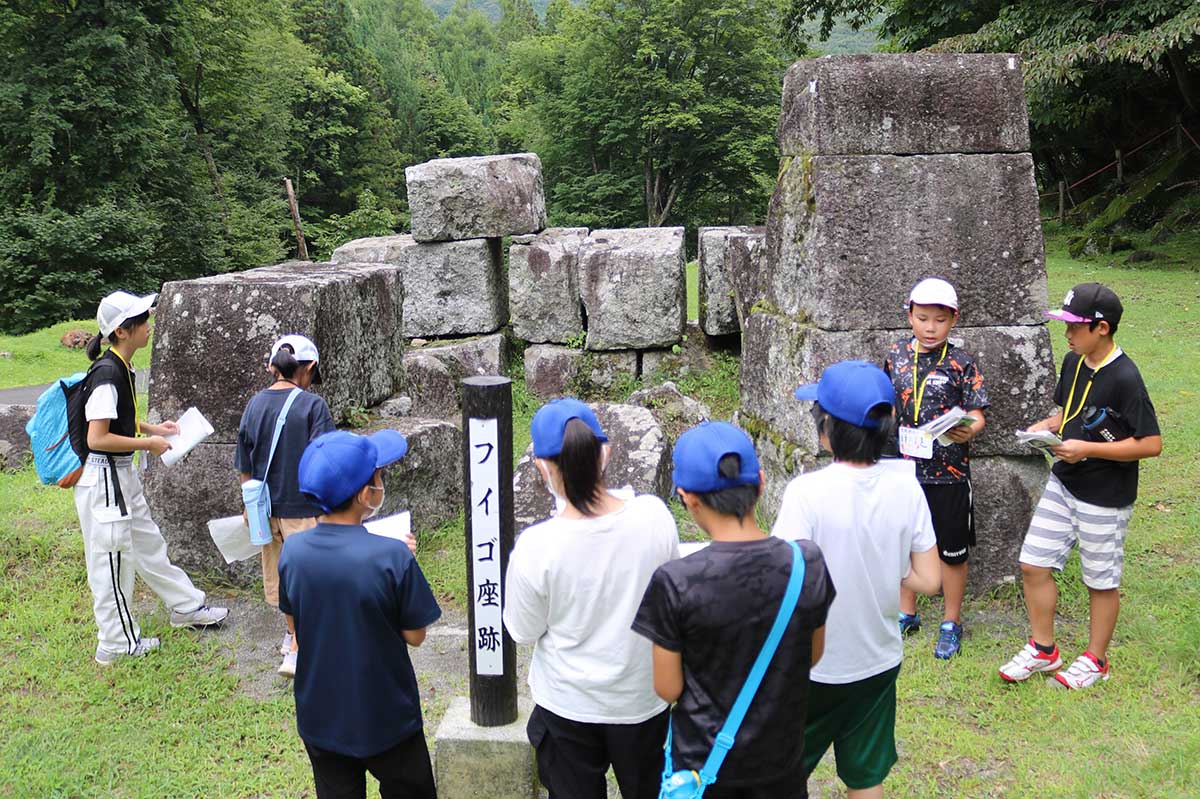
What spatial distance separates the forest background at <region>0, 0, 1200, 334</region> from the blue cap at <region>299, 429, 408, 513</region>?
1308cm

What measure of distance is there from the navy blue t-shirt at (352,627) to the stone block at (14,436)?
673 cm

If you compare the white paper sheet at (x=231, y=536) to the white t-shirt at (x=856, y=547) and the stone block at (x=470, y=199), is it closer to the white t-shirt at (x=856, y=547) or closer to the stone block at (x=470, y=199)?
the white t-shirt at (x=856, y=547)

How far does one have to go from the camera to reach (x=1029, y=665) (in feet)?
12.7

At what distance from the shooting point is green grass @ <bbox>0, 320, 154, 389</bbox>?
39.2 ft

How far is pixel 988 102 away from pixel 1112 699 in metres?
2.81

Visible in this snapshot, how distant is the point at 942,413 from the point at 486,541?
83.6 inches

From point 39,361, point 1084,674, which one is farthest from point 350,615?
point 39,361

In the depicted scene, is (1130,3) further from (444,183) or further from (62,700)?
(62,700)

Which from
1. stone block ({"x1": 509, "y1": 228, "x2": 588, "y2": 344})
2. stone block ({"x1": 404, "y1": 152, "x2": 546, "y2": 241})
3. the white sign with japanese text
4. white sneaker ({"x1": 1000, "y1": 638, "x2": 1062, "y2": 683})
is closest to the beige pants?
the white sign with japanese text

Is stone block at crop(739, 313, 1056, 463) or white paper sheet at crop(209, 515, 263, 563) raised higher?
stone block at crop(739, 313, 1056, 463)

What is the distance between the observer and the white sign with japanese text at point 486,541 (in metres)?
3.00

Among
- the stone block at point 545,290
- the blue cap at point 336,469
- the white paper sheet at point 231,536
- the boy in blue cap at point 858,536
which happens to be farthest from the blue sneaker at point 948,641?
Result: the stone block at point 545,290

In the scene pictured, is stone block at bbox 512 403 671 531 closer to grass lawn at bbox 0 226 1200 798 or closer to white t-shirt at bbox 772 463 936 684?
grass lawn at bbox 0 226 1200 798

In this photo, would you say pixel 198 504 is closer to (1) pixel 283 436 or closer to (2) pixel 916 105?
(1) pixel 283 436
